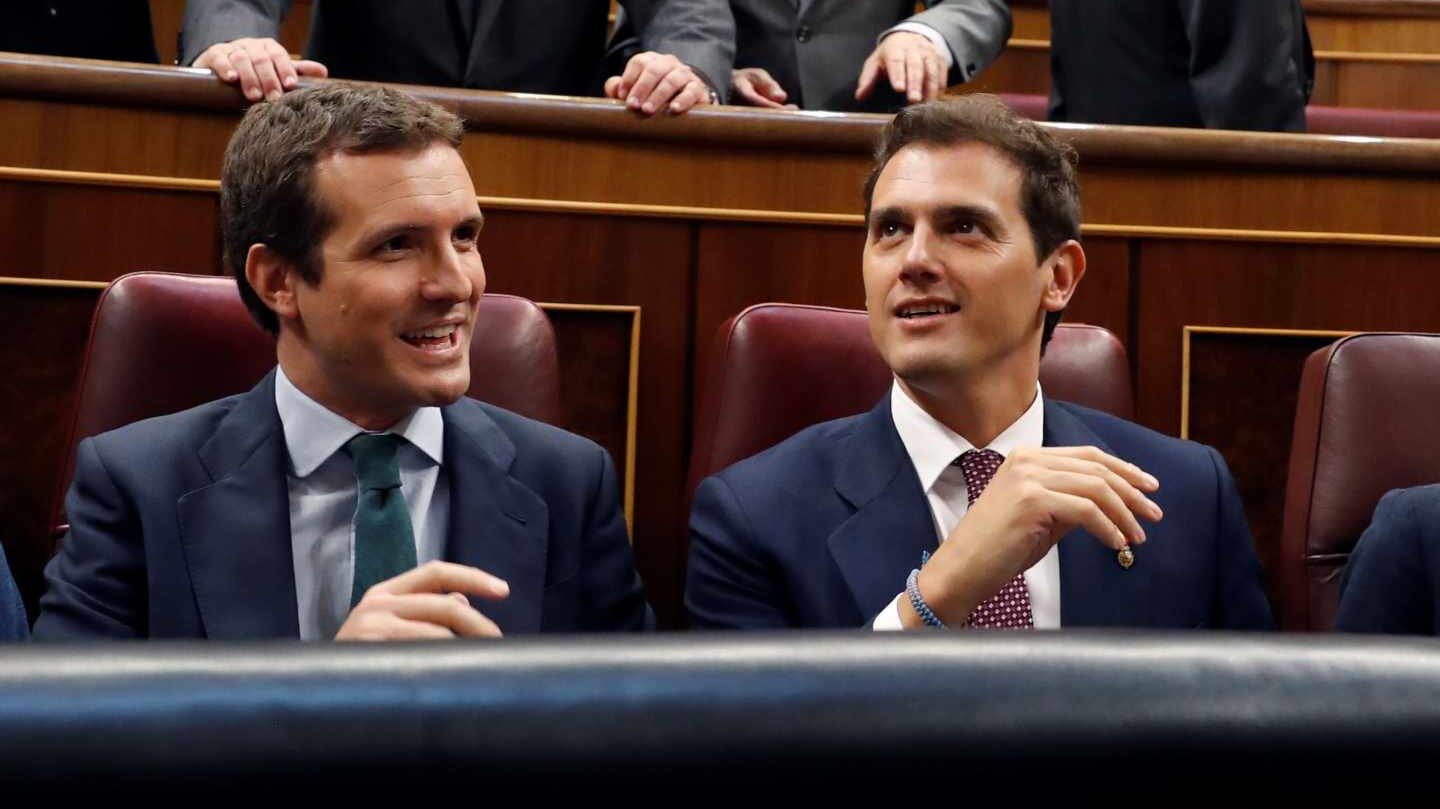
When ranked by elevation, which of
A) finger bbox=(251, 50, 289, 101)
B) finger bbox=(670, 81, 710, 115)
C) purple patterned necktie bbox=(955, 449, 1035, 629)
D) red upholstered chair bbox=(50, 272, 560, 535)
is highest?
finger bbox=(251, 50, 289, 101)

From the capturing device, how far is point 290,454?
2.15ft

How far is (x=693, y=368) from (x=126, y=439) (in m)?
0.33

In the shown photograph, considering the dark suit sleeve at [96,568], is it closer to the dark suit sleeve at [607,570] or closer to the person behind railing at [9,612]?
the person behind railing at [9,612]

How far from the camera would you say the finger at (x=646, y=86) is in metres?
0.92

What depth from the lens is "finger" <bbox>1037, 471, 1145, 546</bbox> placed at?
0.55m

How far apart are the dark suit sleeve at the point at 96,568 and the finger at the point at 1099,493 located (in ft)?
1.12

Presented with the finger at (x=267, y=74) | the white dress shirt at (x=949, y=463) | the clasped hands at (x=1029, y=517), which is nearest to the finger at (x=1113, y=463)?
the clasped hands at (x=1029, y=517)

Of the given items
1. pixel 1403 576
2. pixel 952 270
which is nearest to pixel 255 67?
pixel 952 270

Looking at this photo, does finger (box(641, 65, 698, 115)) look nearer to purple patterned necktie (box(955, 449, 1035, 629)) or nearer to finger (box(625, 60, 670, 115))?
finger (box(625, 60, 670, 115))

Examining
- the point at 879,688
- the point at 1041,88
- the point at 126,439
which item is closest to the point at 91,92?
the point at 126,439

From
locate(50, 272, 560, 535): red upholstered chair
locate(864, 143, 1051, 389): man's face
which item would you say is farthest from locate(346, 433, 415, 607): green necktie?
locate(864, 143, 1051, 389): man's face

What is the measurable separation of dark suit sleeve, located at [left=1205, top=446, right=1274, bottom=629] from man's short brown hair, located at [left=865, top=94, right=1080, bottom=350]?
0.39 feet

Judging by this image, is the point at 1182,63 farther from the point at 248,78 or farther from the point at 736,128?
the point at 248,78

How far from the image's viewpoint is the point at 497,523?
0.65 metres
